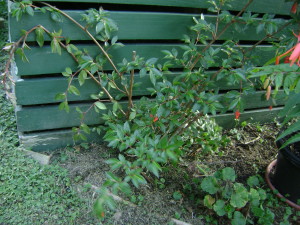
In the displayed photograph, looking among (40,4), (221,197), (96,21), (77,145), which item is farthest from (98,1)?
(221,197)

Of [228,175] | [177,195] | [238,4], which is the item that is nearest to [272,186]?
[228,175]

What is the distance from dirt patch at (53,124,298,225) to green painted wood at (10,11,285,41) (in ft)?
3.02

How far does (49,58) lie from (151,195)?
118 centimetres

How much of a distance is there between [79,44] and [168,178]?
1.18 meters

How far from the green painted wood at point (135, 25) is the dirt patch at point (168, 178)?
92cm

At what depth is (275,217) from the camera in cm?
212

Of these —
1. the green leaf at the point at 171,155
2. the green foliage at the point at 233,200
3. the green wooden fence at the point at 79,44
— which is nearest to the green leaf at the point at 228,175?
the green foliage at the point at 233,200

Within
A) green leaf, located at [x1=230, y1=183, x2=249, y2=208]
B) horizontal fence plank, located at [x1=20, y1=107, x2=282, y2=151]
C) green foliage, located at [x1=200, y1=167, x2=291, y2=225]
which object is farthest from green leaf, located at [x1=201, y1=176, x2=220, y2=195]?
horizontal fence plank, located at [x1=20, y1=107, x2=282, y2=151]

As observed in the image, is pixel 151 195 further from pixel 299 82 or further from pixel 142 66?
pixel 299 82

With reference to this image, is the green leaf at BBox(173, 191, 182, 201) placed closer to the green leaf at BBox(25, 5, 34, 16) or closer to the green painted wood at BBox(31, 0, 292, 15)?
the green painted wood at BBox(31, 0, 292, 15)

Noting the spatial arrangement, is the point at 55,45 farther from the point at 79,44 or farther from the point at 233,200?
the point at 233,200

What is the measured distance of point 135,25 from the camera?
6.93 feet

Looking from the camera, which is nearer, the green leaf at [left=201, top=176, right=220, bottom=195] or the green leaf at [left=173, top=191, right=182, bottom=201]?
the green leaf at [left=201, top=176, right=220, bottom=195]

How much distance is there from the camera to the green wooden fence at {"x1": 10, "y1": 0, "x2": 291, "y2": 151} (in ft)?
6.59
